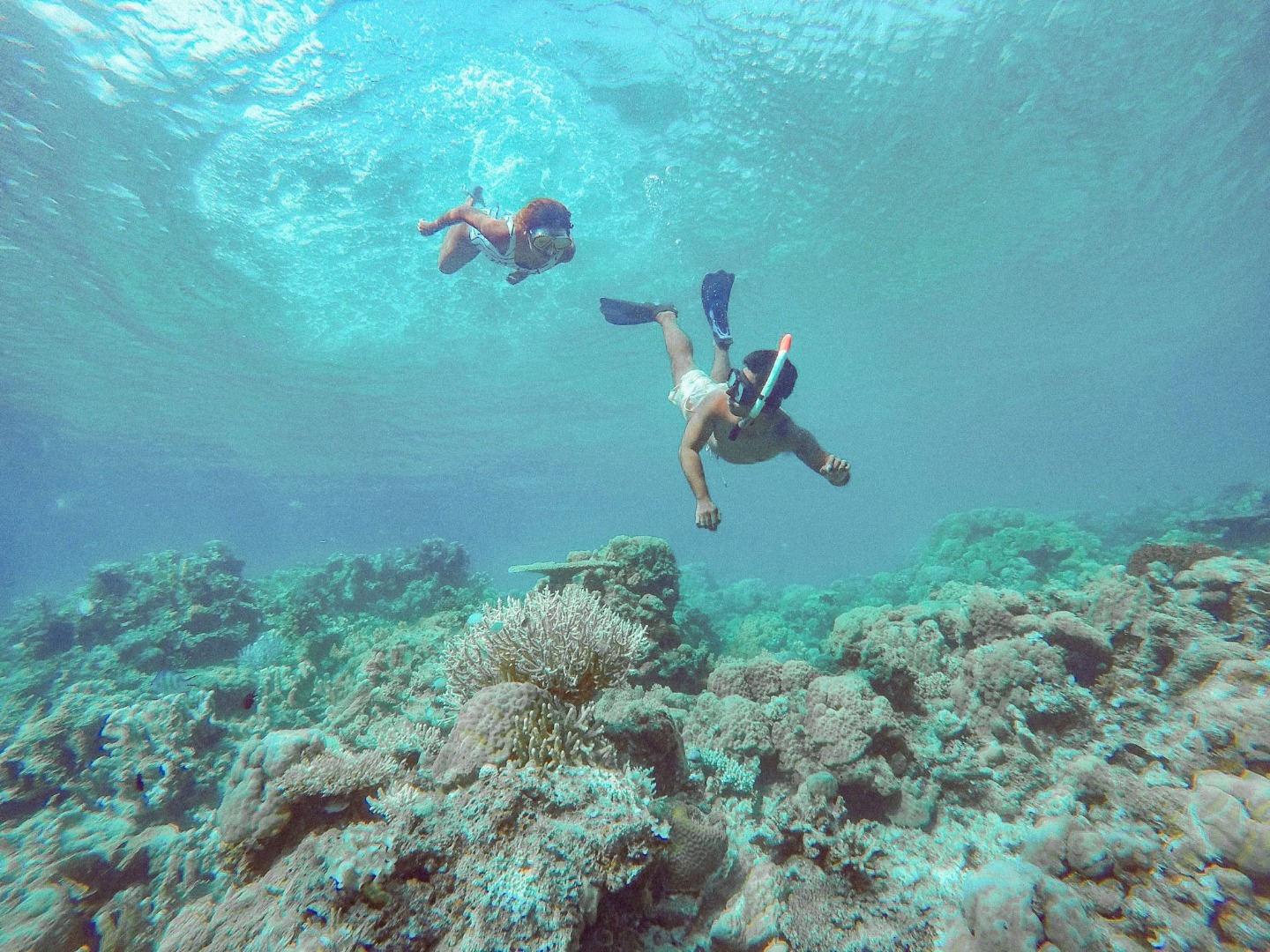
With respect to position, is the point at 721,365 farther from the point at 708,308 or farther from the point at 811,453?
the point at 811,453

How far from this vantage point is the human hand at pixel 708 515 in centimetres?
484

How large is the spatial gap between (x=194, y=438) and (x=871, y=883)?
48.9m

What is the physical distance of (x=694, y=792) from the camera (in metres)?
3.49

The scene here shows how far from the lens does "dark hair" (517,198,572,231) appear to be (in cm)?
713

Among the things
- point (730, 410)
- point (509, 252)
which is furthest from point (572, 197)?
point (730, 410)

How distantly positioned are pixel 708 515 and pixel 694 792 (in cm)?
235

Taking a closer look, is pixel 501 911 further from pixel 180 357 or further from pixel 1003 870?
pixel 180 357

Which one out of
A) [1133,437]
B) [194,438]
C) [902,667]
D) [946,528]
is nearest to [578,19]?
[902,667]

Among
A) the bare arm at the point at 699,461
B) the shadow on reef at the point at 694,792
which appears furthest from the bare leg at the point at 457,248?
the shadow on reef at the point at 694,792

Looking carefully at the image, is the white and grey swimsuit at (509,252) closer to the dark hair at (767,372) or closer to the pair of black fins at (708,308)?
the pair of black fins at (708,308)

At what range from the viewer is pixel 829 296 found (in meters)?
26.1

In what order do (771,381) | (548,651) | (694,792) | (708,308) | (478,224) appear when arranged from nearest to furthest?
(548,651) < (694,792) < (771,381) < (708,308) < (478,224)

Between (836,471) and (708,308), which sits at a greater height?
(708,308)

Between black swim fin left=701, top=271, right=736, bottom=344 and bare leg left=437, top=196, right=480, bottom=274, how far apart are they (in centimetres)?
418
